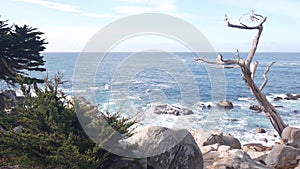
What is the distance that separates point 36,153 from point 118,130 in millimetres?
1533

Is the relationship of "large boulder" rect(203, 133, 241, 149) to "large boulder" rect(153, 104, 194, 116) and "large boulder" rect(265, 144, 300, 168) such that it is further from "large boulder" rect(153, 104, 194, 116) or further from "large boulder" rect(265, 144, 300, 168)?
"large boulder" rect(265, 144, 300, 168)

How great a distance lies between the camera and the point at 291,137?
1266 centimetres

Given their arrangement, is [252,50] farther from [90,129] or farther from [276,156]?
[90,129]

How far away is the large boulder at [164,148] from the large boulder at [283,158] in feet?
15.1

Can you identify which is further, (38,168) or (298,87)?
(298,87)

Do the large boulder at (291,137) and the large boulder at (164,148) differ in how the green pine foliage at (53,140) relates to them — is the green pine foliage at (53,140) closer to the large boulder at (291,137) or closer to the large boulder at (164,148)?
the large boulder at (164,148)

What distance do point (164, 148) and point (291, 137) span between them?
907 centimetres

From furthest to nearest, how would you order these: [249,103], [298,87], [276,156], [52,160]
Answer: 1. [298,87]
2. [249,103]
3. [276,156]
4. [52,160]

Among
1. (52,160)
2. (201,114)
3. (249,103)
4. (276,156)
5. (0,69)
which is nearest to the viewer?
(52,160)

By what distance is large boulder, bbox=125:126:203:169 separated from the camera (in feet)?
18.4

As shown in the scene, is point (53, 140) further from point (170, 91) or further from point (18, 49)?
point (170, 91)

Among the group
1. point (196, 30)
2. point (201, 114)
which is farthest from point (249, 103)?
point (196, 30)

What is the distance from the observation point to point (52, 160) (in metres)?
5.01

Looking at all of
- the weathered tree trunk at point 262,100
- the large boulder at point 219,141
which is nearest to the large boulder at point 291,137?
the weathered tree trunk at point 262,100
